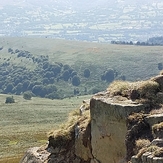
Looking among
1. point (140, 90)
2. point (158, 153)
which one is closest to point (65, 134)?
point (140, 90)

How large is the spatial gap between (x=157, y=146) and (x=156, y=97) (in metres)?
3.46

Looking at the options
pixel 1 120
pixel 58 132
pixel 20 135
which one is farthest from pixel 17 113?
pixel 58 132

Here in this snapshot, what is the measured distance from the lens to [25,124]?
5236 inches

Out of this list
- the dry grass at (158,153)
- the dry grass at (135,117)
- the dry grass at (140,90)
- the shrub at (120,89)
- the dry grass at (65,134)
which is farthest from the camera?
the dry grass at (65,134)

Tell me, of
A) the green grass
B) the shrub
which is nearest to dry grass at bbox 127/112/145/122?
the shrub

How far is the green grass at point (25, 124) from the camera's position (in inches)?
3378

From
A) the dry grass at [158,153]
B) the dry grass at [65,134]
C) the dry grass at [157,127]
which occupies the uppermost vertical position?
the dry grass at [157,127]

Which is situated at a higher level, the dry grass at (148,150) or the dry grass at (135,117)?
the dry grass at (135,117)

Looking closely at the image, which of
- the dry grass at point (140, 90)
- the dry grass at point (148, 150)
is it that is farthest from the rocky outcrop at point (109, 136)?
the dry grass at point (140, 90)

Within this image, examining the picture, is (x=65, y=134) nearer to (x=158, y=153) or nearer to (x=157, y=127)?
(x=157, y=127)

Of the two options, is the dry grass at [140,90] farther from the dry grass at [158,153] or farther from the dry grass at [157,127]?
the dry grass at [158,153]

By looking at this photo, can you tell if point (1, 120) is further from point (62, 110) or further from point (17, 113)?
point (62, 110)

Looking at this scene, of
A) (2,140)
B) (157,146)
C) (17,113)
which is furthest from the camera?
(17,113)

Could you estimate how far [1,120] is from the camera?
13875 centimetres
